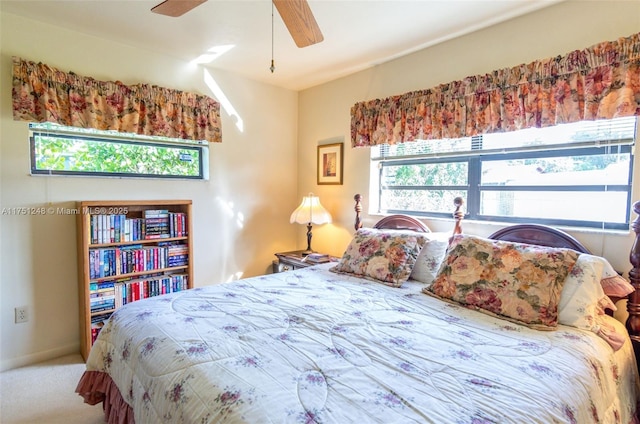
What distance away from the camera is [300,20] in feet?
5.45

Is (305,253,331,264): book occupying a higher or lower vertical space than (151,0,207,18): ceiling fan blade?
lower

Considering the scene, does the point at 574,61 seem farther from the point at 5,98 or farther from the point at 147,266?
the point at 5,98

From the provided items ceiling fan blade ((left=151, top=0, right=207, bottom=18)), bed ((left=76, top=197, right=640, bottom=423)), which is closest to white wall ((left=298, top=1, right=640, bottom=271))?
bed ((left=76, top=197, right=640, bottom=423))

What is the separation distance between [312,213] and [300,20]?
195 cm

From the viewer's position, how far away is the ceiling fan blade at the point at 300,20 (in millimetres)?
1573

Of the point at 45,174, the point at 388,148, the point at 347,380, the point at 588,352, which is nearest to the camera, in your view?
the point at 347,380

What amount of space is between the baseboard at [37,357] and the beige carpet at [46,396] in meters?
0.04

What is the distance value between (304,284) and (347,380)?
1.13 m

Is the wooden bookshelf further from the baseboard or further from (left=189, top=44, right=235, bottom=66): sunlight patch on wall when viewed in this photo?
(left=189, top=44, right=235, bottom=66): sunlight patch on wall

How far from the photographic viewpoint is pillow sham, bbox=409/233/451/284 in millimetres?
2295

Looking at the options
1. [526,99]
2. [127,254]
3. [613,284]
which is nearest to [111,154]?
[127,254]

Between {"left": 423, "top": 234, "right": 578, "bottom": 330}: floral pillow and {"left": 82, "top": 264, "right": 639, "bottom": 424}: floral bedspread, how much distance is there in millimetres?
78

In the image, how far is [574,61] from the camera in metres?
1.94

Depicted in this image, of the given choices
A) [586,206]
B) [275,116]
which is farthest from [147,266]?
[586,206]
